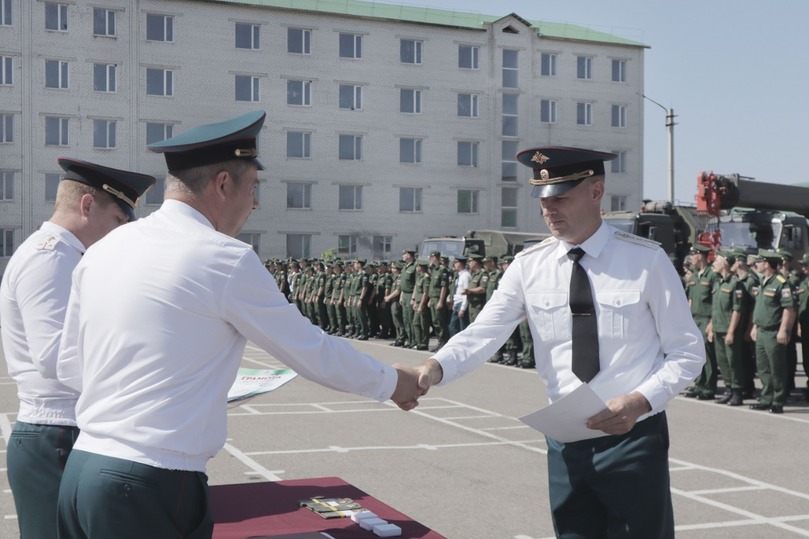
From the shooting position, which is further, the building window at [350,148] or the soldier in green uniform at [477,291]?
the building window at [350,148]

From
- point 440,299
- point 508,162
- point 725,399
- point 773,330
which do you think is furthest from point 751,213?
point 508,162

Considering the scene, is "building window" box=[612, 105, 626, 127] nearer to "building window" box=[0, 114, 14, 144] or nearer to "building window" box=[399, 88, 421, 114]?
"building window" box=[399, 88, 421, 114]

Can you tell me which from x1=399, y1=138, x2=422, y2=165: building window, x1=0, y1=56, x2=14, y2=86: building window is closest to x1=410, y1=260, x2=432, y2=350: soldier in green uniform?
x1=399, y1=138, x2=422, y2=165: building window

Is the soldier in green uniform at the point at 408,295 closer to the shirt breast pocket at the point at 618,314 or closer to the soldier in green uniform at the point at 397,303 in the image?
the soldier in green uniform at the point at 397,303

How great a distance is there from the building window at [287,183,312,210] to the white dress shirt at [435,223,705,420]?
42451 millimetres

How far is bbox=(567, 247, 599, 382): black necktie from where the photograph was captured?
143 inches

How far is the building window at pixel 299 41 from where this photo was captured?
4591 cm

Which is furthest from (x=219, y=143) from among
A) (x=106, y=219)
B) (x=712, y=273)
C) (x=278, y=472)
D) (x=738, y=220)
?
(x=738, y=220)

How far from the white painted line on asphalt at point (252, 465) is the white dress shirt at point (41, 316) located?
4162 mm

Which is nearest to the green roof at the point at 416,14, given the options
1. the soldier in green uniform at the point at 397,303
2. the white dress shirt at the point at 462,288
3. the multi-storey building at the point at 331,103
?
the multi-storey building at the point at 331,103

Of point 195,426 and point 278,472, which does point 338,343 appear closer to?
point 195,426

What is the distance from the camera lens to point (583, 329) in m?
3.66

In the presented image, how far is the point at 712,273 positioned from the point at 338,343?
11.7 meters

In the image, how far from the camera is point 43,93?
41.9 metres
